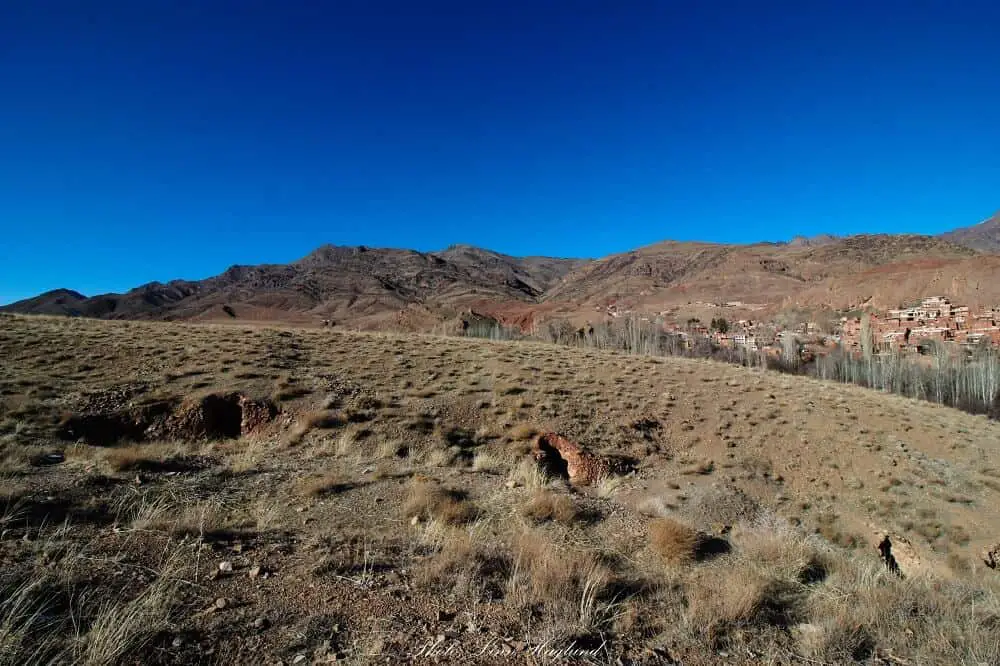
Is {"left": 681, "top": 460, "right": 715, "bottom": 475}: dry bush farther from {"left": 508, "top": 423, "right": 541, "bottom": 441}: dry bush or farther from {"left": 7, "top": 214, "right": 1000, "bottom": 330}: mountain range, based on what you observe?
{"left": 7, "top": 214, "right": 1000, "bottom": 330}: mountain range

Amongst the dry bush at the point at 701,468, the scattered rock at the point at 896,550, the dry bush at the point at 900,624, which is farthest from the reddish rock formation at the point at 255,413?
the scattered rock at the point at 896,550

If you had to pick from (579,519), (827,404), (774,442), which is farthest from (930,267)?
(579,519)

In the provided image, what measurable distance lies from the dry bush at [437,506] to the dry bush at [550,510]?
738 mm

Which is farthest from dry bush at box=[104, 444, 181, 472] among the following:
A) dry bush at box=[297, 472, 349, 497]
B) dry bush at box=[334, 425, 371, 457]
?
dry bush at box=[334, 425, 371, 457]

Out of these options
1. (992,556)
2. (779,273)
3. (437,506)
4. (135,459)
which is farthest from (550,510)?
(779,273)

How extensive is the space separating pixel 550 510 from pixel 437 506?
1508mm

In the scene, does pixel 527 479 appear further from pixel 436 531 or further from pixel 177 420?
pixel 177 420

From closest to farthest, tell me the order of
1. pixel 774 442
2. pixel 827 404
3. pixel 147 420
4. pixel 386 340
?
pixel 147 420, pixel 774 442, pixel 827 404, pixel 386 340

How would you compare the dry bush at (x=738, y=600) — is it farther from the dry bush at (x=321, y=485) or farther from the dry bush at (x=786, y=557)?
the dry bush at (x=321, y=485)

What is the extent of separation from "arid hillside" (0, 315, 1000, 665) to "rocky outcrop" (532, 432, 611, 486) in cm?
8

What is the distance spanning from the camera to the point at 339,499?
627cm

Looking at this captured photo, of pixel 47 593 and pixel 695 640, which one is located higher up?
pixel 47 593

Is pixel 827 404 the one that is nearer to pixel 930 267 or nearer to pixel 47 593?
pixel 47 593

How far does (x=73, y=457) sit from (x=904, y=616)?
33.9 feet
